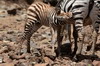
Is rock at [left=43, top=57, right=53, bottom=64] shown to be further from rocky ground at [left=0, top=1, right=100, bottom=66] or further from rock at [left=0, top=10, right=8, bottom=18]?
rock at [left=0, top=10, right=8, bottom=18]

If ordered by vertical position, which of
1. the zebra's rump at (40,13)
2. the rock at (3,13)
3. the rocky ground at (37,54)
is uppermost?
the zebra's rump at (40,13)

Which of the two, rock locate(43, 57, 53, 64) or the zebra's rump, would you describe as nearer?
rock locate(43, 57, 53, 64)

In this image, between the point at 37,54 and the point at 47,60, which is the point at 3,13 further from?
the point at 47,60

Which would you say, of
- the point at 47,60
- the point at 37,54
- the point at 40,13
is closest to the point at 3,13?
the point at 40,13

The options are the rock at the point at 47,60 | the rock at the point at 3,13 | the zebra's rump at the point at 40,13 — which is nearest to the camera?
the rock at the point at 47,60

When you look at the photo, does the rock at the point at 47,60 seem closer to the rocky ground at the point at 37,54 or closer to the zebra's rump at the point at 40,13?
the rocky ground at the point at 37,54

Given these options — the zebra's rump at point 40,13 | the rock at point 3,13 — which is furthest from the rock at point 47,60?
the rock at point 3,13

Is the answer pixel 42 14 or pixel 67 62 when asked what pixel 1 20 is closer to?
pixel 42 14

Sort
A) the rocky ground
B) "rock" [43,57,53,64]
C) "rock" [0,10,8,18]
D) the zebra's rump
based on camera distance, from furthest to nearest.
A: "rock" [0,10,8,18] < the zebra's rump < "rock" [43,57,53,64] < the rocky ground

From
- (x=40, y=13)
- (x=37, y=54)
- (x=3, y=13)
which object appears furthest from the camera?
(x=3, y=13)

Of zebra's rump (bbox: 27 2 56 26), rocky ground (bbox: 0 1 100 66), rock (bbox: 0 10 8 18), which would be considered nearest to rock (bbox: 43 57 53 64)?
rocky ground (bbox: 0 1 100 66)

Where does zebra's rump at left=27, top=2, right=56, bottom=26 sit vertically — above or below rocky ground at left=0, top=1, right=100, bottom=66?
above

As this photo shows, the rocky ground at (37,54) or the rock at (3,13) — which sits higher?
the rock at (3,13)

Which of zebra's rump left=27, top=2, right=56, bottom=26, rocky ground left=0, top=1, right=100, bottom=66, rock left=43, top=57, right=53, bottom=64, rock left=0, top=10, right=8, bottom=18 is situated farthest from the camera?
rock left=0, top=10, right=8, bottom=18
